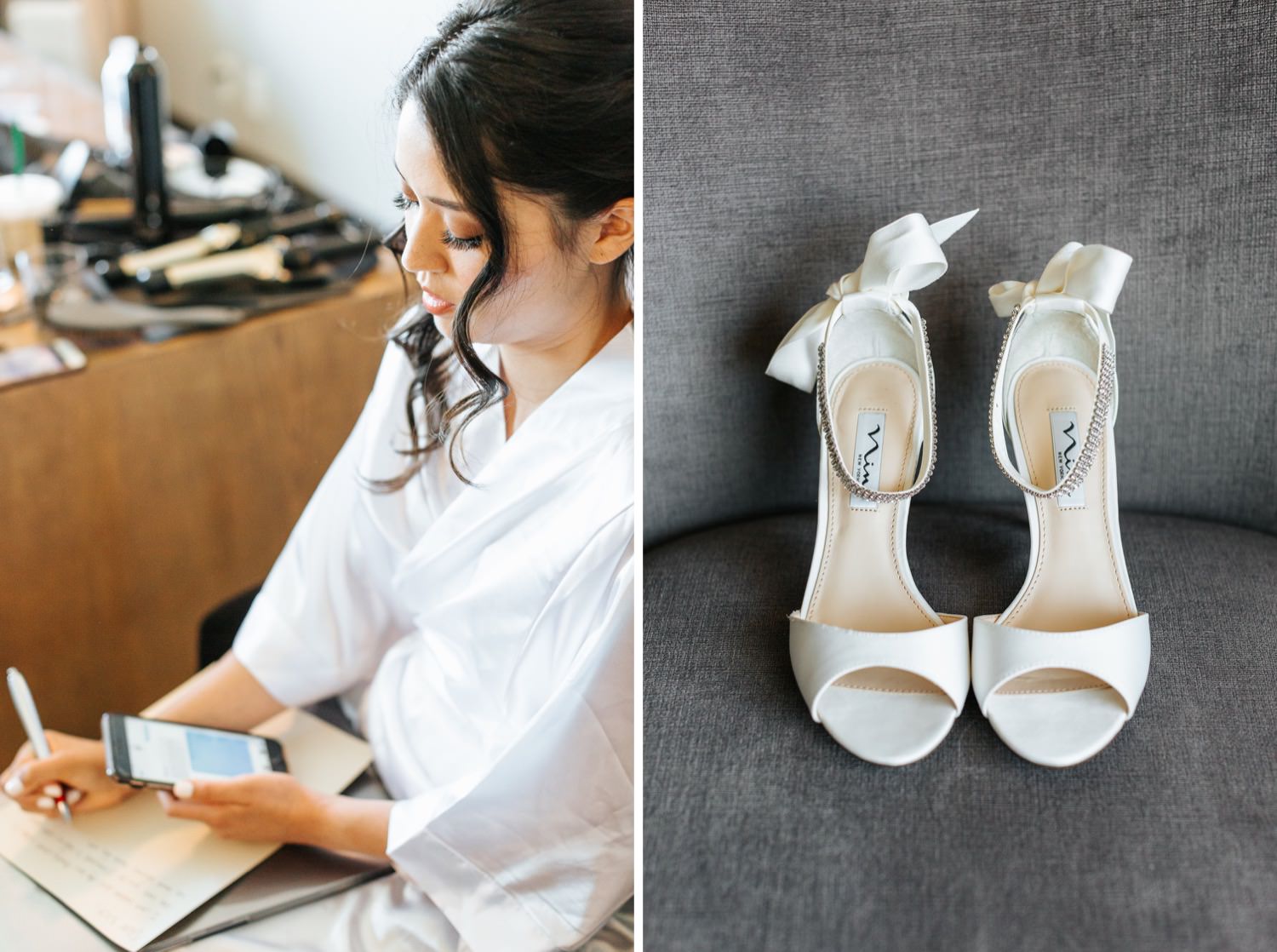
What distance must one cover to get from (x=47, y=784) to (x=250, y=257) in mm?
542

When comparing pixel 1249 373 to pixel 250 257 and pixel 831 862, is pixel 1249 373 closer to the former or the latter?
pixel 831 862

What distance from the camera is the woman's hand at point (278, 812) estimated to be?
64 centimetres

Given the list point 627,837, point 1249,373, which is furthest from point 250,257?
point 1249,373

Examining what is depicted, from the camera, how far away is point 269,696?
2.41ft

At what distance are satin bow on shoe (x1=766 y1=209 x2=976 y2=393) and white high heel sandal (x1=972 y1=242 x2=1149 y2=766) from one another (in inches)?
2.6

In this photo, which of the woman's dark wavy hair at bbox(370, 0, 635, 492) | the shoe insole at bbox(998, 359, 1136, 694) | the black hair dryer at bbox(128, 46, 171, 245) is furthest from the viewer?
the black hair dryer at bbox(128, 46, 171, 245)

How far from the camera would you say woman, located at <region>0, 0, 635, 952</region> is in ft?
1.65

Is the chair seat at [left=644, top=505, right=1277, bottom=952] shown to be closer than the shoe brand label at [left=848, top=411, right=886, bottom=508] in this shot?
Yes

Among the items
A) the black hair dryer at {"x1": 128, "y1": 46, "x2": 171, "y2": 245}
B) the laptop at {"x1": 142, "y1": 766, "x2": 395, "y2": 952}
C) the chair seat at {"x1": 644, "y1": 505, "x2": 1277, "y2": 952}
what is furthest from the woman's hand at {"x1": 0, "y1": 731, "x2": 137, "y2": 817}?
the black hair dryer at {"x1": 128, "y1": 46, "x2": 171, "y2": 245}

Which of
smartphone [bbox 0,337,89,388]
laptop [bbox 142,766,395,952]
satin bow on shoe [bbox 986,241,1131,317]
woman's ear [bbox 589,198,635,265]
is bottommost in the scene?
laptop [bbox 142,766,395,952]

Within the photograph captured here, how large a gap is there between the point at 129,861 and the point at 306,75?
0.47 m

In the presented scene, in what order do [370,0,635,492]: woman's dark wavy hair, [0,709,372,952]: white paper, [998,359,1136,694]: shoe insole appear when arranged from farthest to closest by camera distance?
[998,359,1136,694]: shoe insole < [0,709,372,952]: white paper < [370,0,635,492]: woman's dark wavy hair

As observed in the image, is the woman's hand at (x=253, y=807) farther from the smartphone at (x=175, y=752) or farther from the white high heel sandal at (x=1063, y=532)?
the white high heel sandal at (x=1063, y=532)

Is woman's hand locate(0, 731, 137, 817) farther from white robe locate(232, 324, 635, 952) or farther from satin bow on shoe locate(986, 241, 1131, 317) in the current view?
satin bow on shoe locate(986, 241, 1131, 317)
